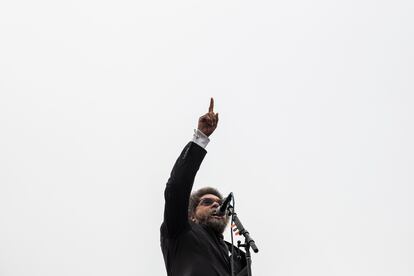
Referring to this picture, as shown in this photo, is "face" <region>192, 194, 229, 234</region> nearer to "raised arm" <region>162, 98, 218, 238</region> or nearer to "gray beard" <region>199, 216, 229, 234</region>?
"gray beard" <region>199, 216, 229, 234</region>

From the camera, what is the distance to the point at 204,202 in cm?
503

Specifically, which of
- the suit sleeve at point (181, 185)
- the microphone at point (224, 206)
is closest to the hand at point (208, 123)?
the suit sleeve at point (181, 185)

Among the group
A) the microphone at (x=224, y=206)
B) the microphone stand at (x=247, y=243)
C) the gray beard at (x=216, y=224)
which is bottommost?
the microphone stand at (x=247, y=243)

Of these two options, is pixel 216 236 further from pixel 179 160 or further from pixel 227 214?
pixel 179 160

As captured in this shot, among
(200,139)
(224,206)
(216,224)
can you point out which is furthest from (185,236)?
(200,139)

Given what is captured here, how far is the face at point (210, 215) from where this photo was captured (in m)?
4.68

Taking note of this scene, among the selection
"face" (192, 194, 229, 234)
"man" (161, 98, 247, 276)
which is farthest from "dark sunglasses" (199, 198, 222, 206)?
"man" (161, 98, 247, 276)

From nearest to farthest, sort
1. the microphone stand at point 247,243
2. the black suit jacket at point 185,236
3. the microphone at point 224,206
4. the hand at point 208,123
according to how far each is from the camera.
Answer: the microphone stand at point 247,243 < the black suit jacket at point 185,236 < the hand at point 208,123 < the microphone at point 224,206

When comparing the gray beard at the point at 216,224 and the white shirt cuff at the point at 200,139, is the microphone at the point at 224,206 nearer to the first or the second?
the gray beard at the point at 216,224

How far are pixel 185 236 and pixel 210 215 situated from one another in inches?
24.2

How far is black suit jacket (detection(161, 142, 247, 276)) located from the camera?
13.0ft

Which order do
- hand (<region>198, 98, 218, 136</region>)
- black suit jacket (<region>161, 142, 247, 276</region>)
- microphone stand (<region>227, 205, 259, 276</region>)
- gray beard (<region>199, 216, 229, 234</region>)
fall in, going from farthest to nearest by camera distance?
gray beard (<region>199, 216, 229, 234</region>)
hand (<region>198, 98, 218, 136</region>)
black suit jacket (<region>161, 142, 247, 276</region>)
microphone stand (<region>227, 205, 259, 276</region>)

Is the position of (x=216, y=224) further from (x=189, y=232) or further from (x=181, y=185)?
(x=181, y=185)

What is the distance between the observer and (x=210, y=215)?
188 inches
